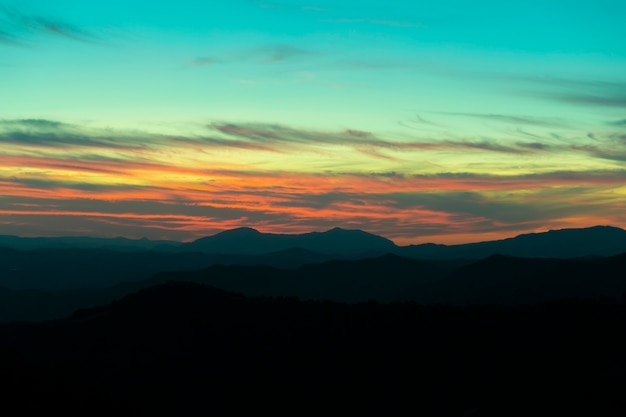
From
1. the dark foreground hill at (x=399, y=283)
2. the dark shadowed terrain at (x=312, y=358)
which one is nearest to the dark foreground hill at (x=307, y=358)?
the dark shadowed terrain at (x=312, y=358)

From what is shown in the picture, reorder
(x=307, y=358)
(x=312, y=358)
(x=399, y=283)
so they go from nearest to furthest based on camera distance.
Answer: (x=312, y=358), (x=307, y=358), (x=399, y=283)

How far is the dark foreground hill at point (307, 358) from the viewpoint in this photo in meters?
45.9

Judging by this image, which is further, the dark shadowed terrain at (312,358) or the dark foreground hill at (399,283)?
the dark foreground hill at (399,283)

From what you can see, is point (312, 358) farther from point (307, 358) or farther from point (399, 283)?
point (399, 283)

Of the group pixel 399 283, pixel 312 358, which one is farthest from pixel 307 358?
pixel 399 283

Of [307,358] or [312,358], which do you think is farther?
[307,358]

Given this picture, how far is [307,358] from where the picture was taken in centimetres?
6091

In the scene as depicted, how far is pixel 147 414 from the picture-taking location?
51000mm

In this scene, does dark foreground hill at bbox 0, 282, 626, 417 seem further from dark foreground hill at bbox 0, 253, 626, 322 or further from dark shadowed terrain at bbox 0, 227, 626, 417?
dark foreground hill at bbox 0, 253, 626, 322

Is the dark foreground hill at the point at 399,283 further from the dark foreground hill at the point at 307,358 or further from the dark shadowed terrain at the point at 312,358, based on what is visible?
the dark foreground hill at the point at 307,358

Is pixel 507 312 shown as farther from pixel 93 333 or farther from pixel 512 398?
pixel 93 333

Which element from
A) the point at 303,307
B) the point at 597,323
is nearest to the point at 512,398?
the point at 597,323

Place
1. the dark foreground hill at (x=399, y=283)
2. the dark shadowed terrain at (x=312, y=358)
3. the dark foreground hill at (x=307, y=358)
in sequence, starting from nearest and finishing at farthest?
1. the dark shadowed terrain at (x=312, y=358)
2. the dark foreground hill at (x=307, y=358)
3. the dark foreground hill at (x=399, y=283)

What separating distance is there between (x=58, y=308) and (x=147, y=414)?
11903 cm
